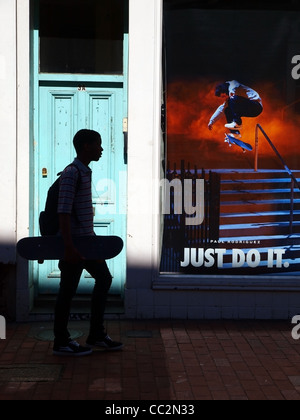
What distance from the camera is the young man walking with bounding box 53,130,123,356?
5250 mm

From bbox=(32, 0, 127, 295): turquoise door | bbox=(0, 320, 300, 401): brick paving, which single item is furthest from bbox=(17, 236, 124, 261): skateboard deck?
bbox=(32, 0, 127, 295): turquoise door

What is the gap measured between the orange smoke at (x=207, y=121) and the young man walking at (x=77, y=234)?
5.12ft

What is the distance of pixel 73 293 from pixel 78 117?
2198 mm

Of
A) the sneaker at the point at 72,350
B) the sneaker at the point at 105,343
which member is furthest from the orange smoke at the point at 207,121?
the sneaker at the point at 72,350

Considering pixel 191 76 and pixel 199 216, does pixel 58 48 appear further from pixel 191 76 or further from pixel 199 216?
pixel 199 216

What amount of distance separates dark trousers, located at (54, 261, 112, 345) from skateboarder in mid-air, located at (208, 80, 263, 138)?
7.29ft

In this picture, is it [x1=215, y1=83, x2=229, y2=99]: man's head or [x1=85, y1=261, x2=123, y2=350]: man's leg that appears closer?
[x1=85, y1=261, x2=123, y2=350]: man's leg

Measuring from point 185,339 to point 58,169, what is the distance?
2.26 metres

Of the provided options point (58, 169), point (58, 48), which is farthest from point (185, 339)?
point (58, 48)

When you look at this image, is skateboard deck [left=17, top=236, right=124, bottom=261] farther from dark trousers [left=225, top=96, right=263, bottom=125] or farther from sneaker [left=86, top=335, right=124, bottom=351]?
dark trousers [left=225, top=96, right=263, bottom=125]

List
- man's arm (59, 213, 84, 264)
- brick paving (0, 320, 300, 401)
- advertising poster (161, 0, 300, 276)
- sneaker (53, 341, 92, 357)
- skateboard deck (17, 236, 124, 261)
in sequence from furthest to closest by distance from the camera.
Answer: advertising poster (161, 0, 300, 276), sneaker (53, 341, 92, 357), skateboard deck (17, 236, 124, 261), man's arm (59, 213, 84, 264), brick paving (0, 320, 300, 401)

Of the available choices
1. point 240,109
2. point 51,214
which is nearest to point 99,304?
point 51,214

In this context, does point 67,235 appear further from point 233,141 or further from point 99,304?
point 233,141

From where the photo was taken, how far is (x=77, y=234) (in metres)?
5.42
